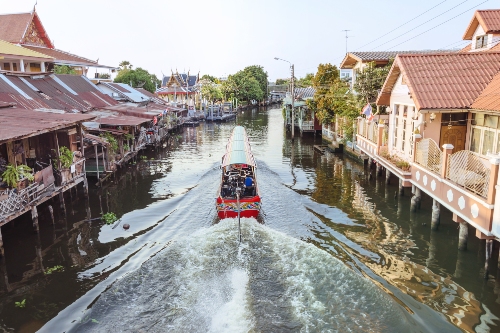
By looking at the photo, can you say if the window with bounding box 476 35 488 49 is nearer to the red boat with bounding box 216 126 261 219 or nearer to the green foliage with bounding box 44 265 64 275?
the red boat with bounding box 216 126 261 219

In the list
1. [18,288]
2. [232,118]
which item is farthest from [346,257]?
[232,118]

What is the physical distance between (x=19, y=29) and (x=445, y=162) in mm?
35128

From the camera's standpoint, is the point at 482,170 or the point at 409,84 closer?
the point at 482,170

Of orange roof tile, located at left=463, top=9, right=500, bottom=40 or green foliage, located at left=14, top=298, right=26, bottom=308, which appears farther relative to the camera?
orange roof tile, located at left=463, top=9, right=500, bottom=40

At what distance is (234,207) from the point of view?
55.7 ft

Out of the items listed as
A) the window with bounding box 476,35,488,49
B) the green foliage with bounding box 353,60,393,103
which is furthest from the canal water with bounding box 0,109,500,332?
the window with bounding box 476,35,488,49

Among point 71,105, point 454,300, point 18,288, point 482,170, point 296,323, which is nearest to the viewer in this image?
point 296,323

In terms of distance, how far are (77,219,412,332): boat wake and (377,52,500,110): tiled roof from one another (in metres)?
7.94

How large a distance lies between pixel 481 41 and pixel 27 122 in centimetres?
2240

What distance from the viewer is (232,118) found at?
67.4 metres

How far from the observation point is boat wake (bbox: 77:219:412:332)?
9570 mm

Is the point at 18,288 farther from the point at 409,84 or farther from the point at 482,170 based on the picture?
the point at 409,84

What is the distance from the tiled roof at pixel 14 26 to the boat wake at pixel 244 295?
29.2 m

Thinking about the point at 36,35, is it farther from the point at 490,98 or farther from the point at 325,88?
the point at 490,98
